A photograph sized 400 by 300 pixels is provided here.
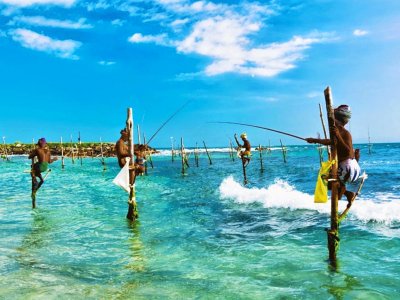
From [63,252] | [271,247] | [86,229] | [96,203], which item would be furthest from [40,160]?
[271,247]

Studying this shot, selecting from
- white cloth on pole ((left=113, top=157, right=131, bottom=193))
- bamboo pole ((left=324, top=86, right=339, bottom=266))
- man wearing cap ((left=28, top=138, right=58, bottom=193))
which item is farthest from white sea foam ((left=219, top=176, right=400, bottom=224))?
man wearing cap ((left=28, top=138, right=58, bottom=193))

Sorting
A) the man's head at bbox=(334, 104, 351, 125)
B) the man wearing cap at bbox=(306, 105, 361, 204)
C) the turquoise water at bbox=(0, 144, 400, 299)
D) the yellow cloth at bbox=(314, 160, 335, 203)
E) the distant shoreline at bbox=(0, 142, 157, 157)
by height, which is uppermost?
the distant shoreline at bbox=(0, 142, 157, 157)

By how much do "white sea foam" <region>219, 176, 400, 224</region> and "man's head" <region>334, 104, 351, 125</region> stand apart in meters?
5.28

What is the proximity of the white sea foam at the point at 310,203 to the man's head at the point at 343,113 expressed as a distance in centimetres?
528

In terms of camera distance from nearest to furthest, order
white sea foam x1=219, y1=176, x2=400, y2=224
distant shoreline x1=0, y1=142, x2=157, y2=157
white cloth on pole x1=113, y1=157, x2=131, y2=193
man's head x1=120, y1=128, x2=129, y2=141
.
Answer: white cloth on pole x1=113, y1=157, x2=131, y2=193 < white sea foam x1=219, y1=176, x2=400, y2=224 < man's head x1=120, y1=128, x2=129, y2=141 < distant shoreline x1=0, y1=142, x2=157, y2=157

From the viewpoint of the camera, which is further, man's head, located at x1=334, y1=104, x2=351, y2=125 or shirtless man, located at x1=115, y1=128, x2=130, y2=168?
shirtless man, located at x1=115, y1=128, x2=130, y2=168

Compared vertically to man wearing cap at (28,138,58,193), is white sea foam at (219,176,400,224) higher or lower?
lower

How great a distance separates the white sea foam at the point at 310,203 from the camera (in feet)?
36.1

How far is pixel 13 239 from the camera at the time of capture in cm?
956

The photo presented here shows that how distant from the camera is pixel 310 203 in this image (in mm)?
Answer: 14188

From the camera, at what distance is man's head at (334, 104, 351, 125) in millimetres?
6656

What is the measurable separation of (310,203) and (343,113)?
8.18 meters

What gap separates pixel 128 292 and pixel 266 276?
2452 millimetres

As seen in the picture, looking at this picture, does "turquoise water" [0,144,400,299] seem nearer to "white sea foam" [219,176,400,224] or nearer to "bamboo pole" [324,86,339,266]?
"white sea foam" [219,176,400,224]
